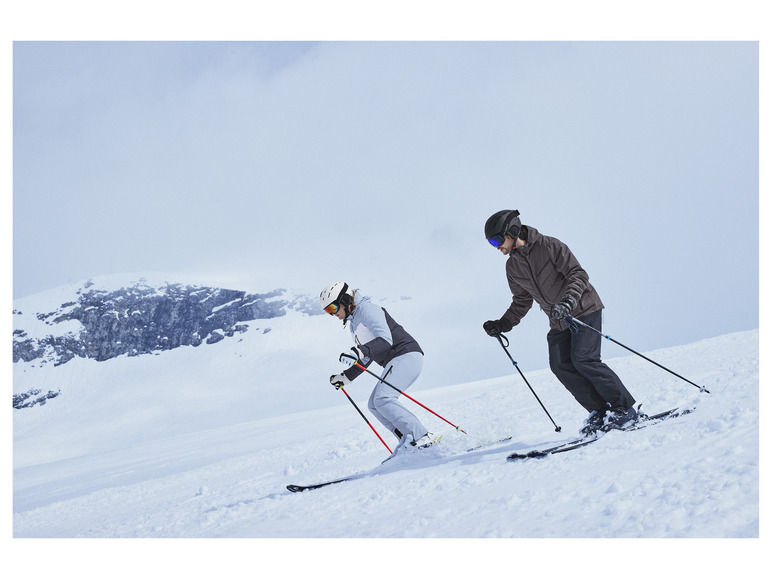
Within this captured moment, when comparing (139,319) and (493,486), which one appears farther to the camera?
(139,319)

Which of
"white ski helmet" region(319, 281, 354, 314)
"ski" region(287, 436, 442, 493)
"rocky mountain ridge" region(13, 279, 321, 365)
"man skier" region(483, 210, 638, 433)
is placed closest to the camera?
"man skier" region(483, 210, 638, 433)

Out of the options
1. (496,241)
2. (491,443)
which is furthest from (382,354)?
(496,241)

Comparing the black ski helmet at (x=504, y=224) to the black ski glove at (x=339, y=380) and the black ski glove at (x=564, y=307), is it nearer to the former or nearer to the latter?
the black ski glove at (x=564, y=307)

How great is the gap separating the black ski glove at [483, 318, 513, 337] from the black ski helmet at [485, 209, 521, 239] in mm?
1084

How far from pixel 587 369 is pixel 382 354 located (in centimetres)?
196

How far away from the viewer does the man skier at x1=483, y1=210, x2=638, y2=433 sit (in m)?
4.77

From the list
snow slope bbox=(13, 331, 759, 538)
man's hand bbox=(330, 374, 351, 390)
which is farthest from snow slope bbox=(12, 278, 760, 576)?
man's hand bbox=(330, 374, 351, 390)

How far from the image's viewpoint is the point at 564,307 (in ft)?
15.0

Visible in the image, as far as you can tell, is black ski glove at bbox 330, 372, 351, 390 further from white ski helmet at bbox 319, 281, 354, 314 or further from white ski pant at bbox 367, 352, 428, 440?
white ski helmet at bbox 319, 281, 354, 314

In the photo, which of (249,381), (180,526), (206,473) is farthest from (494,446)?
(249,381)

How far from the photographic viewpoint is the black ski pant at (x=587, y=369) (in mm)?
4777

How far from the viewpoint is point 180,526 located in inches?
183

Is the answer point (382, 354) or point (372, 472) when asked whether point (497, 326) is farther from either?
point (372, 472)
